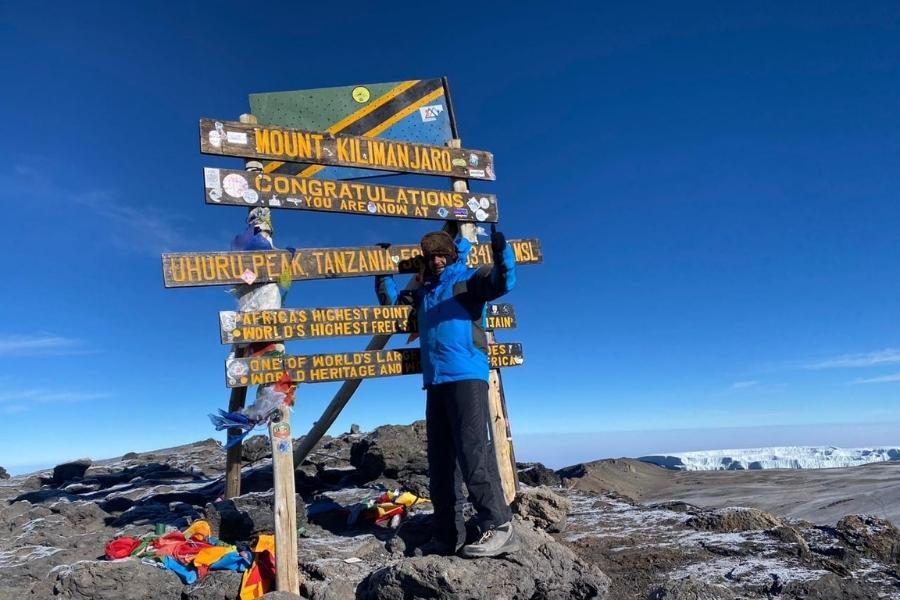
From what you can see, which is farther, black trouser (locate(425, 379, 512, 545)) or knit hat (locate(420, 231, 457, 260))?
knit hat (locate(420, 231, 457, 260))

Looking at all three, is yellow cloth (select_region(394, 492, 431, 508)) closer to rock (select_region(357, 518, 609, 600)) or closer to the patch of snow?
rock (select_region(357, 518, 609, 600))

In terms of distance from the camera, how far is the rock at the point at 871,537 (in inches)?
170

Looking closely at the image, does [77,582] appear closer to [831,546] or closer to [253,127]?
[253,127]

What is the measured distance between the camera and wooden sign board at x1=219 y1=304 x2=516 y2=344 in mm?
5227

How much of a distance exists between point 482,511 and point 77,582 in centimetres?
311

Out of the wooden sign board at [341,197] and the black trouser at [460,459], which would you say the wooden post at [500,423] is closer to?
the wooden sign board at [341,197]

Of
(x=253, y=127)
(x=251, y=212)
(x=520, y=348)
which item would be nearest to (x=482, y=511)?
(x=520, y=348)

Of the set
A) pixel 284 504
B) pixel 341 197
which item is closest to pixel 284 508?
pixel 284 504

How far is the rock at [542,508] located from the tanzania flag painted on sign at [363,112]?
13.6 ft

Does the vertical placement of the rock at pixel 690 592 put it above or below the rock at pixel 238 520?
below

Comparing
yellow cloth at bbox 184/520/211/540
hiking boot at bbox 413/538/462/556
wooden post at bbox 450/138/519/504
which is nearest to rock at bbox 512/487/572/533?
wooden post at bbox 450/138/519/504

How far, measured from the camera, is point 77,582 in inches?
165

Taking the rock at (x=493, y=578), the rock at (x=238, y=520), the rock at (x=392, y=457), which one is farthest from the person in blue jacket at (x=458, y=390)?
the rock at (x=392, y=457)

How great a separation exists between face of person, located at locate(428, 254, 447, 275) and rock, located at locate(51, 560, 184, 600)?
333 centimetres
